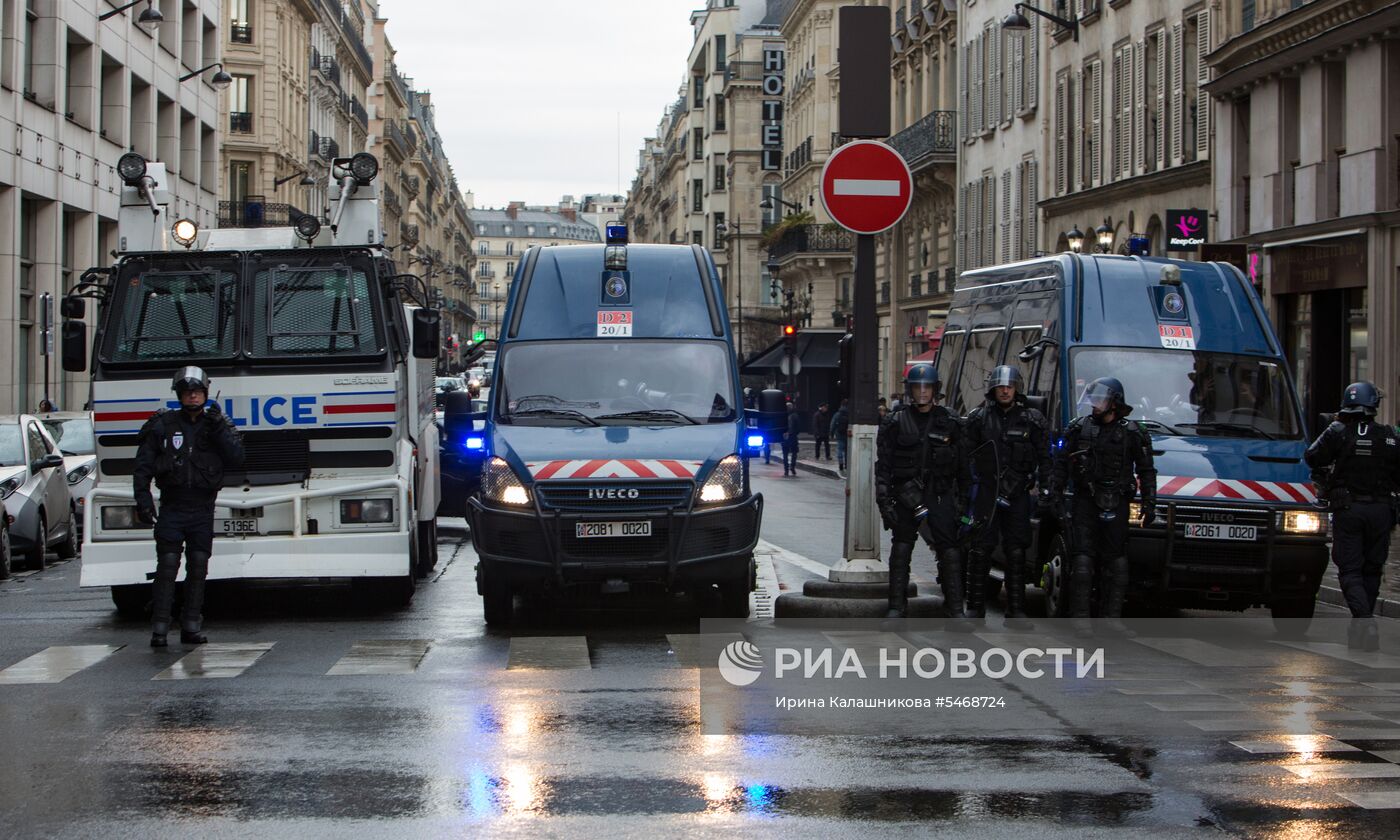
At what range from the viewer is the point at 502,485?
42.6 ft

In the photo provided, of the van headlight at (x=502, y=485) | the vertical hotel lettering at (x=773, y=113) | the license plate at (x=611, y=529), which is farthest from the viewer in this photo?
the vertical hotel lettering at (x=773, y=113)

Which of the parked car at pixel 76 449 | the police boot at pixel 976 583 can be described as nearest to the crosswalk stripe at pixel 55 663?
the police boot at pixel 976 583

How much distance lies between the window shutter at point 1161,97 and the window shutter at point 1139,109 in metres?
0.37

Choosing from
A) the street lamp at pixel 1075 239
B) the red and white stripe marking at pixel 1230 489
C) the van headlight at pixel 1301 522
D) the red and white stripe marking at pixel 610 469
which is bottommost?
the van headlight at pixel 1301 522

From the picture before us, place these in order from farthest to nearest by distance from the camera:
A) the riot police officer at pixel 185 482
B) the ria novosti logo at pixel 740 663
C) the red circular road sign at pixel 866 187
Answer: the red circular road sign at pixel 866 187, the riot police officer at pixel 185 482, the ria novosti logo at pixel 740 663

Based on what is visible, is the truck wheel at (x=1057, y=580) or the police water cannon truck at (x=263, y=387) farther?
the police water cannon truck at (x=263, y=387)

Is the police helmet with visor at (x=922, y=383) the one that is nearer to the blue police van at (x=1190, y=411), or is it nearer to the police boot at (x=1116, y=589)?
the blue police van at (x=1190, y=411)

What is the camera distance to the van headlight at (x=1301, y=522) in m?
13.1

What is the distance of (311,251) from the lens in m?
14.4

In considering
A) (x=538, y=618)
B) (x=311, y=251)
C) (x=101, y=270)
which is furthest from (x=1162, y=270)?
(x=101, y=270)

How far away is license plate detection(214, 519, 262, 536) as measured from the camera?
13648 millimetres

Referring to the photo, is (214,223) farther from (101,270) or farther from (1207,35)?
(101,270)

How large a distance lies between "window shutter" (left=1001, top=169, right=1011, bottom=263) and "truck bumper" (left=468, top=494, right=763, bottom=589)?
114ft

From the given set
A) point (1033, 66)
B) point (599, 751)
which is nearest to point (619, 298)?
point (599, 751)
